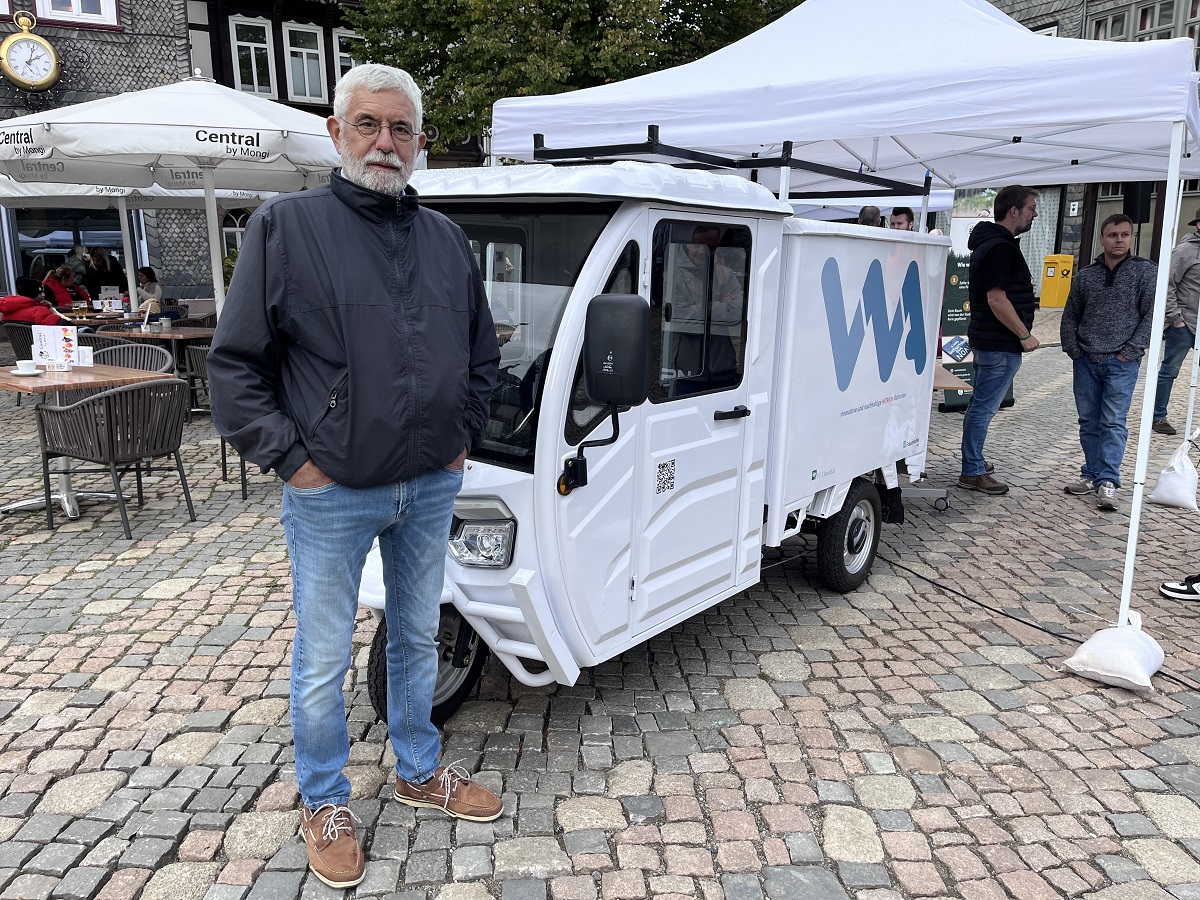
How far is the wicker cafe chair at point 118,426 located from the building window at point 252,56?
19.2 meters

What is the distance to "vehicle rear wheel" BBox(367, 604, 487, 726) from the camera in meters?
3.27

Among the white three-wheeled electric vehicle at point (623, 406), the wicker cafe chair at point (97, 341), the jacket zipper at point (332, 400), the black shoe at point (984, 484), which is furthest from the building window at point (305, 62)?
the jacket zipper at point (332, 400)

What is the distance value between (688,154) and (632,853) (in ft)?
12.1

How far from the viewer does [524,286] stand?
320 centimetres

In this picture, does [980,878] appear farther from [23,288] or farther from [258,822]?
[23,288]

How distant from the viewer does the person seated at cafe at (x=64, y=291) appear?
1363 centimetres

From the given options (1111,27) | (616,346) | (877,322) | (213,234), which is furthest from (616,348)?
(1111,27)

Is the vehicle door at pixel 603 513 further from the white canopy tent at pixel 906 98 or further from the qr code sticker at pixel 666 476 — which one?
the white canopy tent at pixel 906 98

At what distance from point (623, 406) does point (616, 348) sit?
0.30 meters

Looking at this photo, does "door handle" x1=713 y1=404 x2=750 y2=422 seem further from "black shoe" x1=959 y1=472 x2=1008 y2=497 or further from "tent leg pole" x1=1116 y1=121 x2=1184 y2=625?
"black shoe" x1=959 y1=472 x2=1008 y2=497

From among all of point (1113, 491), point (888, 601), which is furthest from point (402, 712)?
point (1113, 491)

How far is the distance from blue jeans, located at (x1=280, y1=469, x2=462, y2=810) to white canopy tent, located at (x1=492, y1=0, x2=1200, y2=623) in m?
2.49

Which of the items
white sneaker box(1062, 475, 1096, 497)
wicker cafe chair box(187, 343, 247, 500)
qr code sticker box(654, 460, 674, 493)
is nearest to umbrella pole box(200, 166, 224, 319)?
wicker cafe chair box(187, 343, 247, 500)

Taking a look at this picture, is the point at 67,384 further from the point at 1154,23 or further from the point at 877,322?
the point at 1154,23
